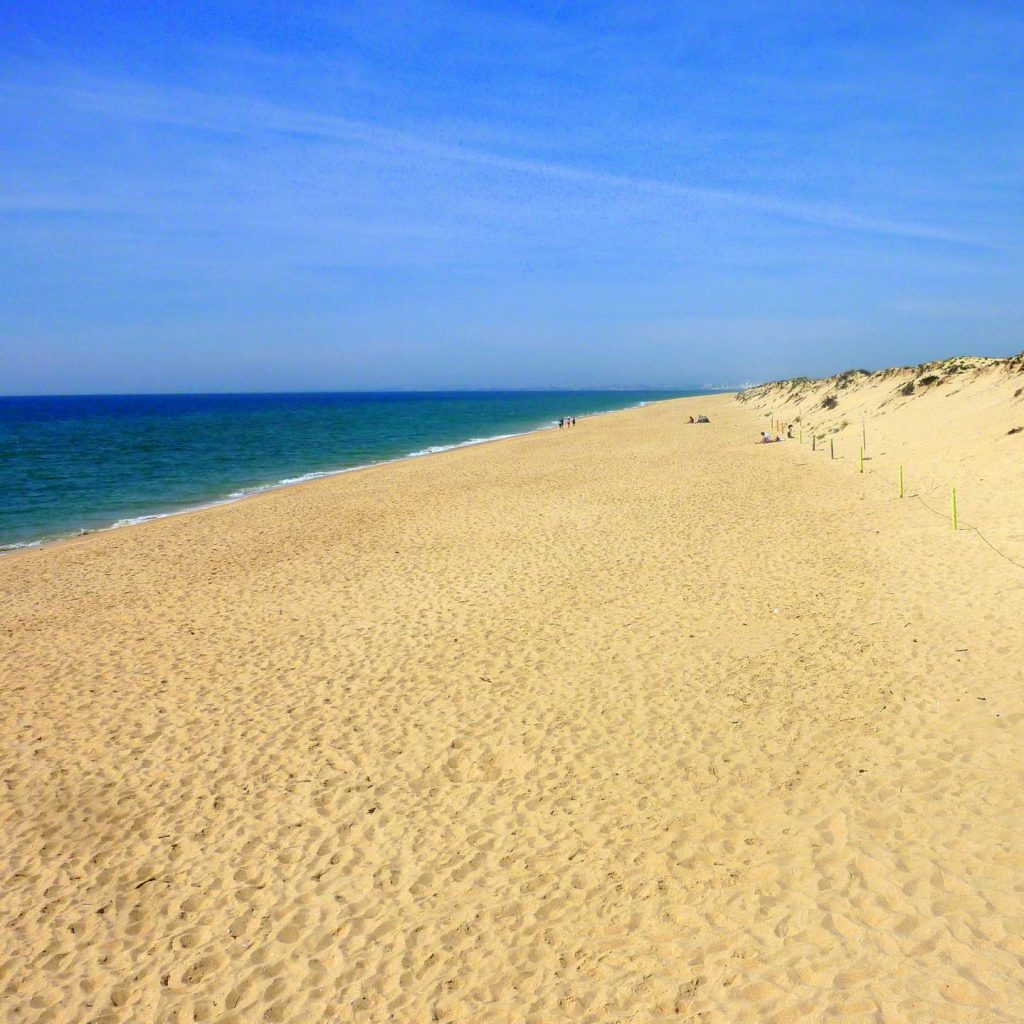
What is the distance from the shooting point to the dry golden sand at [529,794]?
489 centimetres

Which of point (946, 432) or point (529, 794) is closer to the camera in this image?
point (529, 794)

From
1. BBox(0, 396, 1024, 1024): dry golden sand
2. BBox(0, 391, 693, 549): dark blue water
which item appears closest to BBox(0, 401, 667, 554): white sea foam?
BBox(0, 391, 693, 549): dark blue water

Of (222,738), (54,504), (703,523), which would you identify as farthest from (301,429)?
(222,738)

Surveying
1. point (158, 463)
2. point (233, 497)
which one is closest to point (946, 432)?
point (233, 497)

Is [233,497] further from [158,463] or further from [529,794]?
[529,794]

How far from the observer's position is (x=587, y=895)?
5.59 meters

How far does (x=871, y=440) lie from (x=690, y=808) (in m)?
27.2

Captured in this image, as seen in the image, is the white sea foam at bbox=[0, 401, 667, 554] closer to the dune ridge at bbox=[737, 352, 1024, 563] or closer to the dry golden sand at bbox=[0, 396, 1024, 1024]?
the dry golden sand at bbox=[0, 396, 1024, 1024]

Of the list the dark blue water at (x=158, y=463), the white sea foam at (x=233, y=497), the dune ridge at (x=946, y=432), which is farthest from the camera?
the dark blue water at (x=158, y=463)

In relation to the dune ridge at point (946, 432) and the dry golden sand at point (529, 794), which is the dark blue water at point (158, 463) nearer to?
the dry golden sand at point (529, 794)

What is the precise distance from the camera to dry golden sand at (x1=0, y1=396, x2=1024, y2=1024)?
4891 mm

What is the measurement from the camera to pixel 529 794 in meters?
6.98

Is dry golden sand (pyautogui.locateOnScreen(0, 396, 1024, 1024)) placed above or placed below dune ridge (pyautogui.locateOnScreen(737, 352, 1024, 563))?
below

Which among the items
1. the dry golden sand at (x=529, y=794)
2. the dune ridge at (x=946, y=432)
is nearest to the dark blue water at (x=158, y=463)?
the dry golden sand at (x=529, y=794)
